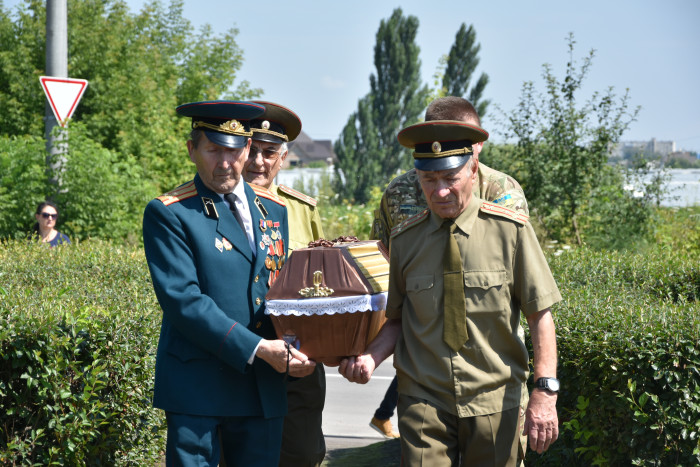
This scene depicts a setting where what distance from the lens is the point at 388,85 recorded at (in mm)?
49688

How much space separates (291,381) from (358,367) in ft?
3.37

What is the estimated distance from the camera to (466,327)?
325 centimetres

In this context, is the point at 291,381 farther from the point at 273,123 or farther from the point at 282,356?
the point at 273,123

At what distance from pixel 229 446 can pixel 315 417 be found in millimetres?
1001

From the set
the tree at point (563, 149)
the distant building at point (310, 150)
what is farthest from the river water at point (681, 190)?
the distant building at point (310, 150)

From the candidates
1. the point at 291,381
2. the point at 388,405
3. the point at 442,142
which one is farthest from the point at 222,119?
the point at 388,405

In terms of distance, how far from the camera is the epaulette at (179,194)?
334 cm

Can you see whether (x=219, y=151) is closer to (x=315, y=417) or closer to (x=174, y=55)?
(x=315, y=417)

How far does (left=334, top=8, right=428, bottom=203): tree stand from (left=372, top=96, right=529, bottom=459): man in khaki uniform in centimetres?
4463

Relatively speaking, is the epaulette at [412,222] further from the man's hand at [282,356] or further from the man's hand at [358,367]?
the man's hand at [282,356]

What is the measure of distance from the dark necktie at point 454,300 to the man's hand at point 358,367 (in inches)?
13.3

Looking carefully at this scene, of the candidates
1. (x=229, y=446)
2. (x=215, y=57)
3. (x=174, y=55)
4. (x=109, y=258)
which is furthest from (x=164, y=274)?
(x=174, y=55)

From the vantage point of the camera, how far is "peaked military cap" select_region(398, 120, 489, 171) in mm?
3254

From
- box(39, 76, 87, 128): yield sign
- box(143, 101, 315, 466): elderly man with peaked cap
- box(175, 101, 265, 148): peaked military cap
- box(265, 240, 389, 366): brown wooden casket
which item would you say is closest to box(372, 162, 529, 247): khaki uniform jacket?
box(265, 240, 389, 366): brown wooden casket
